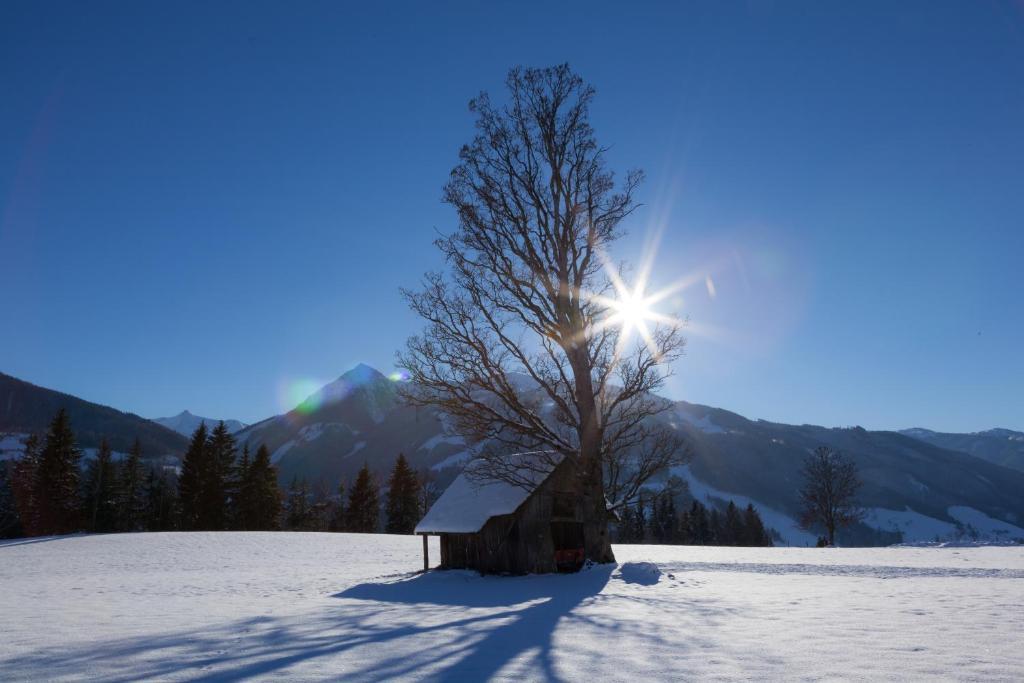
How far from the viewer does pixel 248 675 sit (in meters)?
5.91

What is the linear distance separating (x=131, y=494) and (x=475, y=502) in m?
51.5

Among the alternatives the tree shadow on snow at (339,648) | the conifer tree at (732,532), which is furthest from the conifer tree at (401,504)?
the tree shadow on snow at (339,648)

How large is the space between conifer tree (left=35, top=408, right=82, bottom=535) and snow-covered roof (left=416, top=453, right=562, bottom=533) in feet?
133

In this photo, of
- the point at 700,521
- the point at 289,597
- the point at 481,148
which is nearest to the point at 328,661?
the point at 289,597

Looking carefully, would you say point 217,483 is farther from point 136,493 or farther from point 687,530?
point 687,530

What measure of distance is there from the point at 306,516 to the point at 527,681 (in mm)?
72988

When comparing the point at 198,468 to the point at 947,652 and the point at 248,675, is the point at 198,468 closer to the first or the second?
the point at 248,675

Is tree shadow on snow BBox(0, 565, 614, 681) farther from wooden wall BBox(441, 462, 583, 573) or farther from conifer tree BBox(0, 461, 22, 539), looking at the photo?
conifer tree BBox(0, 461, 22, 539)

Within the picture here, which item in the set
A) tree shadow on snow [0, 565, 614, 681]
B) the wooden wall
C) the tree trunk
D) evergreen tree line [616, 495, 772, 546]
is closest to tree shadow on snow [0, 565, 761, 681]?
tree shadow on snow [0, 565, 614, 681]

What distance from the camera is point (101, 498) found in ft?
176

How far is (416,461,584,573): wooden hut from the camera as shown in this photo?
19875 millimetres

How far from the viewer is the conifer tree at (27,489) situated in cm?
4688

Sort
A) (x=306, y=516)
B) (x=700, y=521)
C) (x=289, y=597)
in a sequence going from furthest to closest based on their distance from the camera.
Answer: (x=700, y=521) → (x=306, y=516) → (x=289, y=597)

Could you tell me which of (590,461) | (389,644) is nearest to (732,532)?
(590,461)
